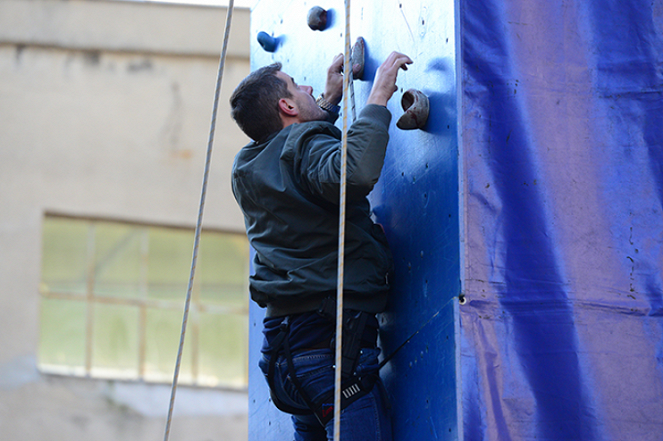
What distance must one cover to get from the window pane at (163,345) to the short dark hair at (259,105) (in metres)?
8.20

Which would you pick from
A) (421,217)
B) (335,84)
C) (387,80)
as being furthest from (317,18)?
(421,217)

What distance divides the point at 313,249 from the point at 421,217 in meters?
0.40

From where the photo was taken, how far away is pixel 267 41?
4.52 m

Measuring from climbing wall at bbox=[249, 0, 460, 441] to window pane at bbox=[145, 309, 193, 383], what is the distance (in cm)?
798

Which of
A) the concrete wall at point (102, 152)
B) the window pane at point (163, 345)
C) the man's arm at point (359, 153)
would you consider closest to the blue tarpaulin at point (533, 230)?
the man's arm at point (359, 153)

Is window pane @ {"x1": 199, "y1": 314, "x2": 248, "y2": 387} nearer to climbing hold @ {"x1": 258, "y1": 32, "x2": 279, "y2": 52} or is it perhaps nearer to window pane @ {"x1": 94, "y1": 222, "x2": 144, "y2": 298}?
window pane @ {"x1": 94, "y1": 222, "x2": 144, "y2": 298}

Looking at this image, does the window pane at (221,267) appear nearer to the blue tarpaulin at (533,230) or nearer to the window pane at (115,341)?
the window pane at (115,341)

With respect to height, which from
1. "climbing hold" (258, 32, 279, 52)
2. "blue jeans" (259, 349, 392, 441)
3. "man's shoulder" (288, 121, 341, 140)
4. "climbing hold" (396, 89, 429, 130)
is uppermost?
"climbing hold" (258, 32, 279, 52)

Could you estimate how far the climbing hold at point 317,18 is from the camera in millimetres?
3922

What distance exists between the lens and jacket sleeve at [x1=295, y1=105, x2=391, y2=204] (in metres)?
2.55

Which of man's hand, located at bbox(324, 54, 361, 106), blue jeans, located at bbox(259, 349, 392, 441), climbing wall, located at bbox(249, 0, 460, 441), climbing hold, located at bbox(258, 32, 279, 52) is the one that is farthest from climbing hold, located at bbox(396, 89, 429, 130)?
climbing hold, located at bbox(258, 32, 279, 52)

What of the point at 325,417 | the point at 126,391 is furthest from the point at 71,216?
the point at 325,417

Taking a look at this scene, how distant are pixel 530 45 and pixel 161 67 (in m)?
9.19

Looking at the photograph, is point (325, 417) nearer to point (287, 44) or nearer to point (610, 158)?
point (610, 158)
